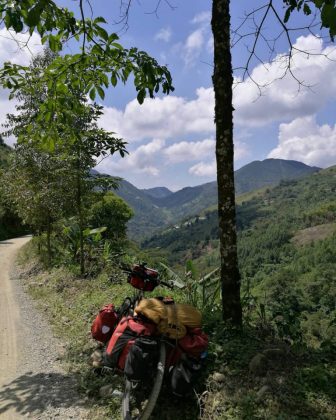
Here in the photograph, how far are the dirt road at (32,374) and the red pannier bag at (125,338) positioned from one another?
0.95 metres

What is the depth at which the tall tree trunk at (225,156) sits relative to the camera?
17.5ft

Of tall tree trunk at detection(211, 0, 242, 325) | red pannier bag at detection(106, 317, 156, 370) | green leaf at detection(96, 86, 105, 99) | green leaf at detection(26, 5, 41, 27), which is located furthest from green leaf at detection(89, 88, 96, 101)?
red pannier bag at detection(106, 317, 156, 370)

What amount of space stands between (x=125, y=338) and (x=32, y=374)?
2.51 m

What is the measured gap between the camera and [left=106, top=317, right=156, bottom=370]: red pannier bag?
447 cm

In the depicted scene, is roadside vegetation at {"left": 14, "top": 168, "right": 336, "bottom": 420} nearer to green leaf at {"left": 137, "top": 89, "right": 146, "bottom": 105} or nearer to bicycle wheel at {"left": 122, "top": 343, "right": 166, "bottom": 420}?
bicycle wheel at {"left": 122, "top": 343, "right": 166, "bottom": 420}

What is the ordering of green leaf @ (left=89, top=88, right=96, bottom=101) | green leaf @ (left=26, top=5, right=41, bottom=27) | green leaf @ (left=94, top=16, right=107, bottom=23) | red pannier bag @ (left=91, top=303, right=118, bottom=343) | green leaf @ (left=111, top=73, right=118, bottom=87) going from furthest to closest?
red pannier bag @ (left=91, top=303, right=118, bottom=343) < green leaf @ (left=89, top=88, right=96, bottom=101) < green leaf @ (left=111, top=73, right=118, bottom=87) < green leaf @ (left=94, top=16, right=107, bottom=23) < green leaf @ (left=26, top=5, right=41, bottom=27)

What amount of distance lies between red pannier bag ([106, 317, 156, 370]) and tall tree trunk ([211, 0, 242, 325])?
1632mm

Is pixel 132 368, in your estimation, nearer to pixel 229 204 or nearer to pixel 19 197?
pixel 229 204

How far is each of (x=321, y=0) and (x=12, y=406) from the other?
5.60 metres

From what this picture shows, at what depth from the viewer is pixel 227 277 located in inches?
222

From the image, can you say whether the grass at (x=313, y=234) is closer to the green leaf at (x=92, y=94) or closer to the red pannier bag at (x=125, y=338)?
the red pannier bag at (x=125, y=338)

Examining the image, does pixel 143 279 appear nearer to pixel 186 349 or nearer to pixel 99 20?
pixel 186 349

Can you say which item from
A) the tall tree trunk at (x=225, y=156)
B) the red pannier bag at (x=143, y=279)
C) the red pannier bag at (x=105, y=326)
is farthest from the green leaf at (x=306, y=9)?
the red pannier bag at (x=105, y=326)

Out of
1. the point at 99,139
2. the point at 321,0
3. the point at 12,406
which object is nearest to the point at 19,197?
the point at 99,139
